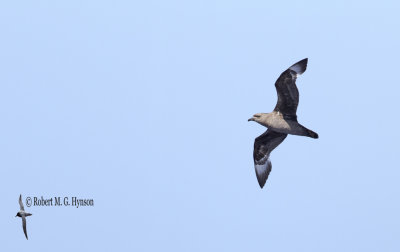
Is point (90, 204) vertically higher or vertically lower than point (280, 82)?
lower

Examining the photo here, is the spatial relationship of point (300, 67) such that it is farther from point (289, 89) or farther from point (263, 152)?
point (263, 152)

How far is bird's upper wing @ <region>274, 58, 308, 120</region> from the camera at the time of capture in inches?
746

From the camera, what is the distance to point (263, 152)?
21.3m

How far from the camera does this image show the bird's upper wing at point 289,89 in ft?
62.1

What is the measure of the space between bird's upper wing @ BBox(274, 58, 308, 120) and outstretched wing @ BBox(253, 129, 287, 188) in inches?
72.7

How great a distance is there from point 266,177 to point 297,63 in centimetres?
414

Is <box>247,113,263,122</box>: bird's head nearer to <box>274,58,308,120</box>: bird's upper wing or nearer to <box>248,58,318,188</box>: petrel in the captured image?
<box>248,58,318,188</box>: petrel

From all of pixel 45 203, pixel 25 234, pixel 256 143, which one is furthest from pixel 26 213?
pixel 256 143

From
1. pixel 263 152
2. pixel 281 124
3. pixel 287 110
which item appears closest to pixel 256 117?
pixel 281 124

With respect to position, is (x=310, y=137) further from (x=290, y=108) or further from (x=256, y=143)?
(x=256, y=143)

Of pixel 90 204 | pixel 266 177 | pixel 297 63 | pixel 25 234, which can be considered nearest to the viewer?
pixel 297 63

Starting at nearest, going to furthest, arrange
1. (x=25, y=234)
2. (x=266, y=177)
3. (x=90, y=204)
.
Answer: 1. (x=266, y=177)
2. (x=90, y=204)
3. (x=25, y=234)

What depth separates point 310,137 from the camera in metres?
19.1

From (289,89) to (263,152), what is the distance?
3053 mm
